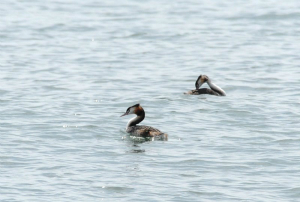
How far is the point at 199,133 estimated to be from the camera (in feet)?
59.3

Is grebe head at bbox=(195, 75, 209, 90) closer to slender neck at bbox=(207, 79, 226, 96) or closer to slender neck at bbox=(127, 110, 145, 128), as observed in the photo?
slender neck at bbox=(207, 79, 226, 96)

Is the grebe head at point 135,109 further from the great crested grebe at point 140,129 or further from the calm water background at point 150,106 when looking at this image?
the calm water background at point 150,106

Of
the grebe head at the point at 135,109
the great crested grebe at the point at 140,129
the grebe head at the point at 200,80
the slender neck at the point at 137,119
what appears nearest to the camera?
the great crested grebe at the point at 140,129

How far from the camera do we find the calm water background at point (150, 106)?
46.7 ft

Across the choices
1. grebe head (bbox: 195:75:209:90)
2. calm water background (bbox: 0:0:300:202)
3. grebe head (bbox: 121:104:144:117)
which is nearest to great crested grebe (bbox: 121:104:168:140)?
grebe head (bbox: 121:104:144:117)

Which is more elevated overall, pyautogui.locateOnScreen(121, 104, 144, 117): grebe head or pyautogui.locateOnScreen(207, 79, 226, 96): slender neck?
pyautogui.locateOnScreen(207, 79, 226, 96): slender neck

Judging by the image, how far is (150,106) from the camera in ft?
70.4

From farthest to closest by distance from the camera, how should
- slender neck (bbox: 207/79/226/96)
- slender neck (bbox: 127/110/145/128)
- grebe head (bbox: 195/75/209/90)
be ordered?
grebe head (bbox: 195/75/209/90) < slender neck (bbox: 207/79/226/96) < slender neck (bbox: 127/110/145/128)

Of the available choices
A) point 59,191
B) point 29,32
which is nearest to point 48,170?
point 59,191

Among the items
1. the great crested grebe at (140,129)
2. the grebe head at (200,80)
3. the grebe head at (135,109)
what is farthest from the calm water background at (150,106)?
the grebe head at (200,80)

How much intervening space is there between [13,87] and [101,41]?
1045cm

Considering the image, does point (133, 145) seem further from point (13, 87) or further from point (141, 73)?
point (141, 73)

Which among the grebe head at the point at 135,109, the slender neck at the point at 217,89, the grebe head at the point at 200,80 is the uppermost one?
the grebe head at the point at 200,80

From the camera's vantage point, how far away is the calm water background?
14227 mm
